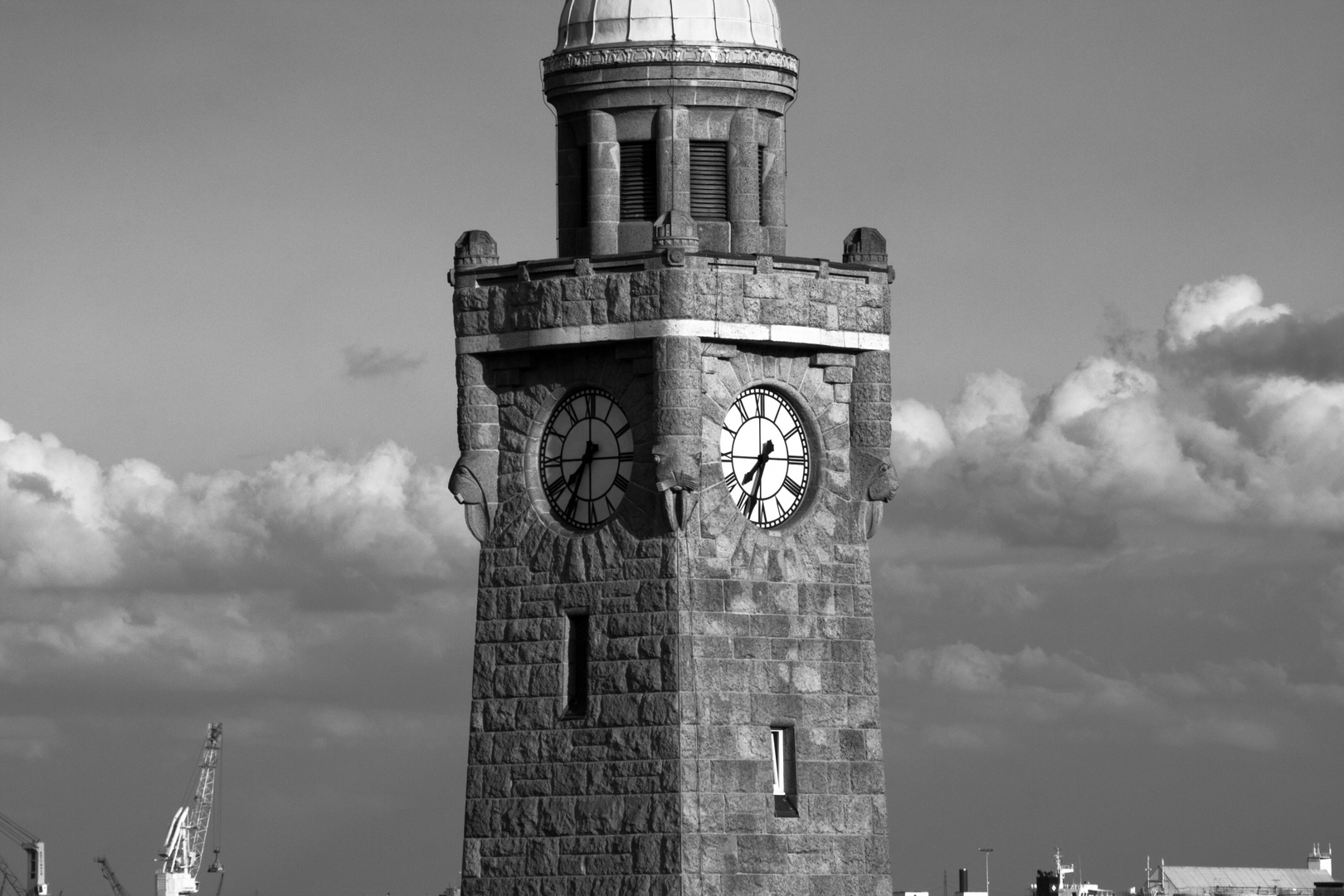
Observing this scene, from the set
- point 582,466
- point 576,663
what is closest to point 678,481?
point 582,466

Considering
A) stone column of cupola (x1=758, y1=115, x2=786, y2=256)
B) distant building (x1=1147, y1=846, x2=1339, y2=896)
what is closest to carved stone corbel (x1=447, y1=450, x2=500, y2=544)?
stone column of cupola (x1=758, y1=115, x2=786, y2=256)

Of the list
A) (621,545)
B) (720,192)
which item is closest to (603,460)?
(621,545)

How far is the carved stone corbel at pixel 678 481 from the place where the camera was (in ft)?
200

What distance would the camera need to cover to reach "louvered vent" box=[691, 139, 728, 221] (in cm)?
6350

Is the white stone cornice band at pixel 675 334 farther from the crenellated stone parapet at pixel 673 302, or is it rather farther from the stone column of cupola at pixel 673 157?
the stone column of cupola at pixel 673 157

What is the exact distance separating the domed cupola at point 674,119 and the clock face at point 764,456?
3052mm

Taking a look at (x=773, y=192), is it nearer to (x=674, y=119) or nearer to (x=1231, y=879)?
(x=674, y=119)

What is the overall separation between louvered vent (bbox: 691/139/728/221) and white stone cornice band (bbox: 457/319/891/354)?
310 centimetres

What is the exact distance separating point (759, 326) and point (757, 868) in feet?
34.0

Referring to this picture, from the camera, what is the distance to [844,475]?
63469mm

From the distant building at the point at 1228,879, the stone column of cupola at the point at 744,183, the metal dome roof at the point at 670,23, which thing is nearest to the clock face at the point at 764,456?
the stone column of cupola at the point at 744,183

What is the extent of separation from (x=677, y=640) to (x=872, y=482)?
5.56 meters

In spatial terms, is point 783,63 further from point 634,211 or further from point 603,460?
point 603,460

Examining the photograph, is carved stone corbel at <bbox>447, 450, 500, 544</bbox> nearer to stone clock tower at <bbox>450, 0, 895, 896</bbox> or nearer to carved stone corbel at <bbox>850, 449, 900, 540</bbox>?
stone clock tower at <bbox>450, 0, 895, 896</bbox>
